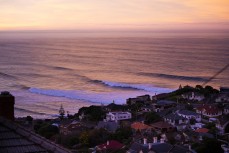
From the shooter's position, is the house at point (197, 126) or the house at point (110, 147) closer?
the house at point (110, 147)

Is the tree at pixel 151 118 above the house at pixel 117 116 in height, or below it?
above

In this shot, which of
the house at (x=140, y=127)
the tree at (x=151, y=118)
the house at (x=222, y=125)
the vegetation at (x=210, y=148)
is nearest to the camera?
the vegetation at (x=210, y=148)

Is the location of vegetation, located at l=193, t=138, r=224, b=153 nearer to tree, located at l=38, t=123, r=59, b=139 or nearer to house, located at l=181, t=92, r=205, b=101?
tree, located at l=38, t=123, r=59, b=139

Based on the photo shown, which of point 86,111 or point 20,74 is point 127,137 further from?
point 20,74

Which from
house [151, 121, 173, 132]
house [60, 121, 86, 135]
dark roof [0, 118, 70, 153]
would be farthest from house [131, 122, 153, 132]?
dark roof [0, 118, 70, 153]

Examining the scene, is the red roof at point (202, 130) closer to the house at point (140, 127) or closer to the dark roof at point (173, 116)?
the house at point (140, 127)

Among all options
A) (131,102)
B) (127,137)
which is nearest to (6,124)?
(127,137)

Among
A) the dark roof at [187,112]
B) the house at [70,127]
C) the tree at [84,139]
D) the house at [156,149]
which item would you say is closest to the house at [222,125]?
the dark roof at [187,112]

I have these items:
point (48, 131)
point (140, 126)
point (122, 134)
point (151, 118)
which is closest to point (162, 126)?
point (140, 126)

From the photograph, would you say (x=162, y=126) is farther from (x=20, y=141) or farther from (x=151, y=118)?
(x=20, y=141)
